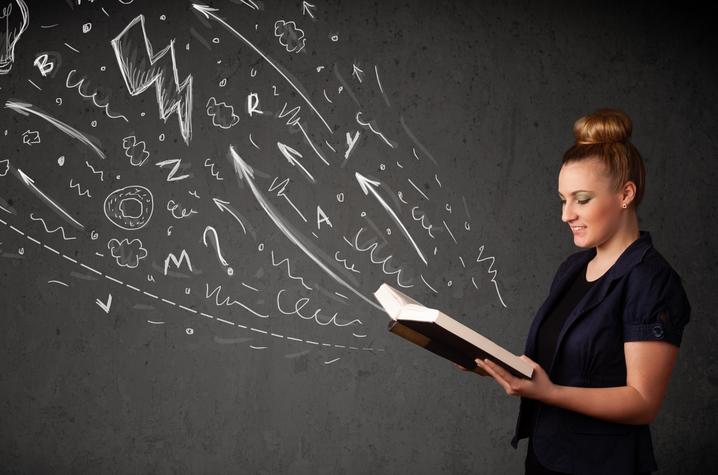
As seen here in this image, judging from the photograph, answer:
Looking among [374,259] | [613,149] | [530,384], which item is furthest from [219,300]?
[613,149]

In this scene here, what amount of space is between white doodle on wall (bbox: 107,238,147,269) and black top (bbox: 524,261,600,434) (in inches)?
66.0

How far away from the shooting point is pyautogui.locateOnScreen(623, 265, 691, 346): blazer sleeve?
1.18 metres

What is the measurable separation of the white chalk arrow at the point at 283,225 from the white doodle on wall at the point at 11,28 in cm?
94

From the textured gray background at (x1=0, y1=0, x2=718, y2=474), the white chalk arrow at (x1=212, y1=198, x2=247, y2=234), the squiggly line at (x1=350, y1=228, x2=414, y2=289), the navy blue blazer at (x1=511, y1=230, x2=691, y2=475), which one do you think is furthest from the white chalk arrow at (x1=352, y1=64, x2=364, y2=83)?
the navy blue blazer at (x1=511, y1=230, x2=691, y2=475)

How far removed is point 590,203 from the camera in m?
1.30

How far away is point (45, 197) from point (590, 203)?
2117mm

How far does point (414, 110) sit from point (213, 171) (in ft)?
2.66

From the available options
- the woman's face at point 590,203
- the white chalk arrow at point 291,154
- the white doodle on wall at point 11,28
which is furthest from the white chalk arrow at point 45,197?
the woman's face at point 590,203

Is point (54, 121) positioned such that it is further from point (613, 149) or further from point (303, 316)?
point (613, 149)

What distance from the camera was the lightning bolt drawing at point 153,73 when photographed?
2.60 m

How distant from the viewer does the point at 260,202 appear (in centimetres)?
258

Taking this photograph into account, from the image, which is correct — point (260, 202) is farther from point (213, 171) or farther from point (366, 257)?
point (366, 257)

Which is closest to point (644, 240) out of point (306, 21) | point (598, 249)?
point (598, 249)

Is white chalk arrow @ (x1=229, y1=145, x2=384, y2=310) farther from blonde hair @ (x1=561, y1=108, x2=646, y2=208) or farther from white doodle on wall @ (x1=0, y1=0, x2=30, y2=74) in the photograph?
blonde hair @ (x1=561, y1=108, x2=646, y2=208)
